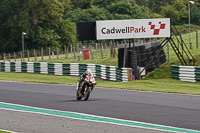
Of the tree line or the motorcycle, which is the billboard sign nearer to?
the motorcycle

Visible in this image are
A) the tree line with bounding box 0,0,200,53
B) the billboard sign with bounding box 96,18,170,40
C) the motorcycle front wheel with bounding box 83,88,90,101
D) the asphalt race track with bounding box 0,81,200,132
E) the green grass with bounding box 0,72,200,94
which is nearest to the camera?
the asphalt race track with bounding box 0,81,200,132

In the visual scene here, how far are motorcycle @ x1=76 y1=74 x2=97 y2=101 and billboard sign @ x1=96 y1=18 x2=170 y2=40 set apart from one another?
12.3m

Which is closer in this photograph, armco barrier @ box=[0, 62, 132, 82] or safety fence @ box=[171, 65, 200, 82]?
safety fence @ box=[171, 65, 200, 82]

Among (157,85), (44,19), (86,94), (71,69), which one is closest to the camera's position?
(86,94)

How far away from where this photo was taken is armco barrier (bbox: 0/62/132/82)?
28128 millimetres

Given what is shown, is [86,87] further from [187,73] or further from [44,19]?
[44,19]

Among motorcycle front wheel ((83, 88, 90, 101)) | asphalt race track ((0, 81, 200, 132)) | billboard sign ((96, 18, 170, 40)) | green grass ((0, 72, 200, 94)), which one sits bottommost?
green grass ((0, 72, 200, 94))

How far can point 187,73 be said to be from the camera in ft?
88.7

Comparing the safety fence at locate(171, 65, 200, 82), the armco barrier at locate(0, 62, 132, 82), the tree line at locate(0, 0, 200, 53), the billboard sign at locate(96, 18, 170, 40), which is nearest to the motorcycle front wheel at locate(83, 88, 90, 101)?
the armco barrier at locate(0, 62, 132, 82)

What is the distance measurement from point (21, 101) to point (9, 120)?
4341 millimetres

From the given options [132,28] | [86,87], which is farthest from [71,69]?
[86,87]

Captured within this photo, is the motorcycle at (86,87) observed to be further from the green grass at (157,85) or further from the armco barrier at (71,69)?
the armco barrier at (71,69)

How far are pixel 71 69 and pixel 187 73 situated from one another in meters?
11.0

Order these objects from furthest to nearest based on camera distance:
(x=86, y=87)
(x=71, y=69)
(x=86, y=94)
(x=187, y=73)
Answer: (x=71, y=69), (x=187, y=73), (x=86, y=94), (x=86, y=87)
